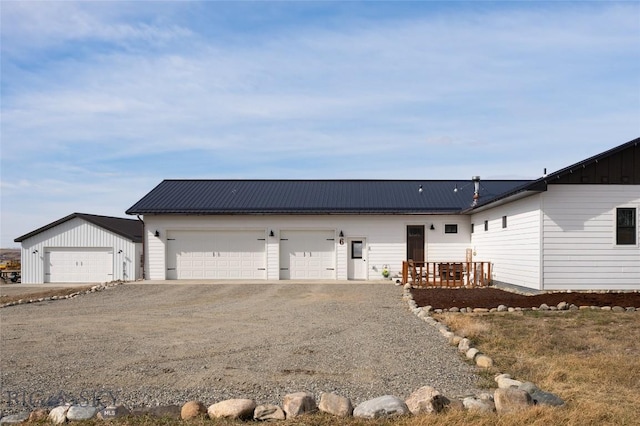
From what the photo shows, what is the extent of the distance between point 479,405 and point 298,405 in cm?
166

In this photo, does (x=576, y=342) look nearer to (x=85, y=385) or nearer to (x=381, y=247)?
(x=85, y=385)

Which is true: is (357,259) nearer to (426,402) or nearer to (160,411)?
(426,402)

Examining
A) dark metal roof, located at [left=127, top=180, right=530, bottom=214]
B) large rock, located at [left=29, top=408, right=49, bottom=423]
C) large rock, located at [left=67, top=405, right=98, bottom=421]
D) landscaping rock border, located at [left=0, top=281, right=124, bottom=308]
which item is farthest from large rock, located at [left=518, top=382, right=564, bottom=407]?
dark metal roof, located at [left=127, top=180, right=530, bottom=214]

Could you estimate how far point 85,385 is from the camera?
641 centimetres

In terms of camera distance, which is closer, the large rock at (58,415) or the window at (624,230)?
the large rock at (58,415)

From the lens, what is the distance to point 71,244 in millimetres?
25062

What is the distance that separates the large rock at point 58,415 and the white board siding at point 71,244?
2030 centimetres

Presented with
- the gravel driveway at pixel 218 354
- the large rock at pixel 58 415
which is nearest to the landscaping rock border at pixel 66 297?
the gravel driveway at pixel 218 354

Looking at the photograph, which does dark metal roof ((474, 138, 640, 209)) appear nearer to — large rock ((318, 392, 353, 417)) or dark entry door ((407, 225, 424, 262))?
dark entry door ((407, 225, 424, 262))

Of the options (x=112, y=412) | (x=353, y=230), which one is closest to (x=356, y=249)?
(x=353, y=230)

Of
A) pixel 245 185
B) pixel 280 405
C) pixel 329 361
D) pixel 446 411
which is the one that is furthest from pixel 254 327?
pixel 245 185

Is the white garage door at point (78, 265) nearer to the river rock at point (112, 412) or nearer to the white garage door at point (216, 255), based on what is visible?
the white garage door at point (216, 255)

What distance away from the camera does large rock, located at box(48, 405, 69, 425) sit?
199 inches

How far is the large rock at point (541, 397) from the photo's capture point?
5.40 metres
